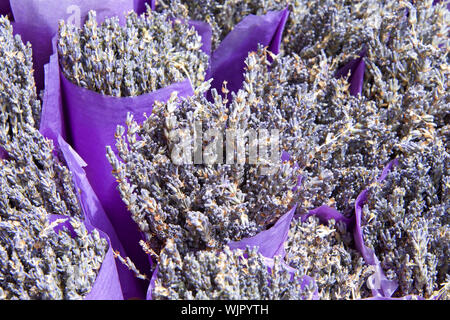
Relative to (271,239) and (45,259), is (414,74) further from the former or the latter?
(45,259)

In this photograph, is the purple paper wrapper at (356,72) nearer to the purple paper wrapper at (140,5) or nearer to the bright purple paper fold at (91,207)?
the purple paper wrapper at (140,5)

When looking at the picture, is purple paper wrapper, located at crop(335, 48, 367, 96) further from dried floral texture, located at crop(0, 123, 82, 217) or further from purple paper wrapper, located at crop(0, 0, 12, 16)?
purple paper wrapper, located at crop(0, 0, 12, 16)

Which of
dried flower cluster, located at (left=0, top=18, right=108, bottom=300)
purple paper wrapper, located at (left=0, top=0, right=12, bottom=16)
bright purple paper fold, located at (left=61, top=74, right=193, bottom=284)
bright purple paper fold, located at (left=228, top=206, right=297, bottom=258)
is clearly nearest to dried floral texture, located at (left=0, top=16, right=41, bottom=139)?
dried flower cluster, located at (left=0, top=18, right=108, bottom=300)

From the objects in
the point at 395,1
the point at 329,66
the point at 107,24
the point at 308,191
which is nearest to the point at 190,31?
the point at 107,24

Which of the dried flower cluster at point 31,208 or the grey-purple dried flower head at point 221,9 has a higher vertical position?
the grey-purple dried flower head at point 221,9

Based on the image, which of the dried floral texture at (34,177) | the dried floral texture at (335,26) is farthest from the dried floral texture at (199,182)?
the dried floral texture at (335,26)

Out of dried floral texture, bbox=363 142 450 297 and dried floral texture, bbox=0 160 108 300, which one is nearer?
dried floral texture, bbox=0 160 108 300
